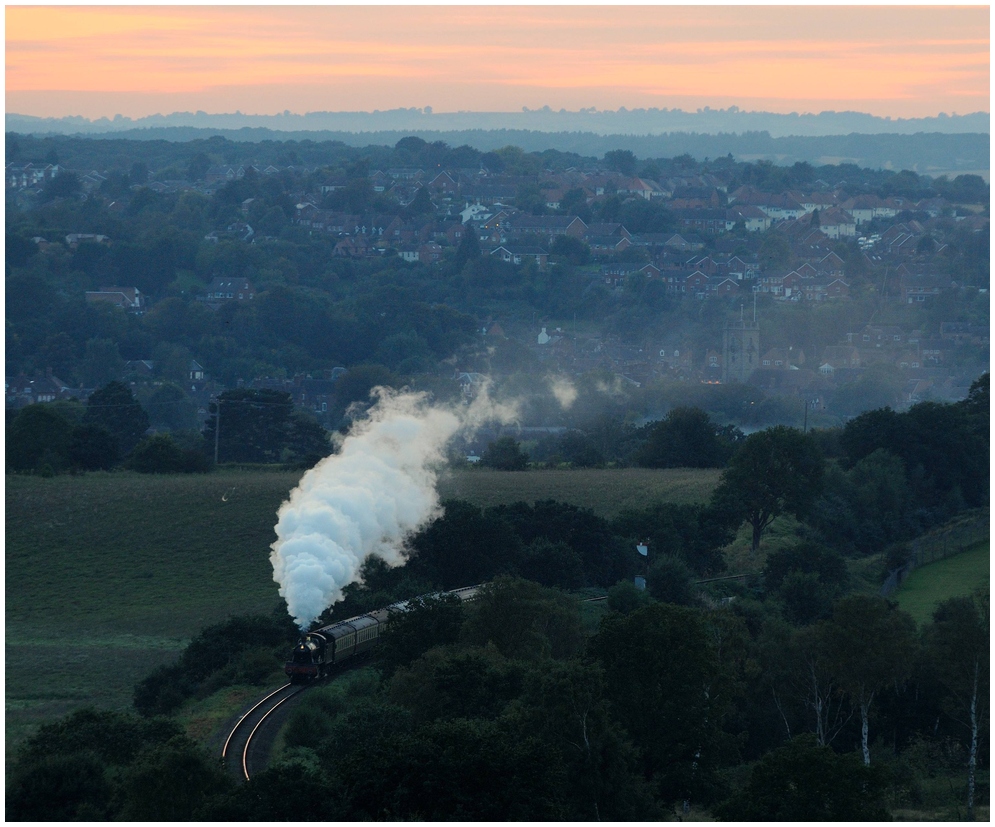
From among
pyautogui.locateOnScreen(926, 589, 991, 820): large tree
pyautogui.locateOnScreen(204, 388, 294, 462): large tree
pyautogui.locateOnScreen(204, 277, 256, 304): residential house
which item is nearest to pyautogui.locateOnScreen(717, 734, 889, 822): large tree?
pyautogui.locateOnScreen(926, 589, 991, 820): large tree

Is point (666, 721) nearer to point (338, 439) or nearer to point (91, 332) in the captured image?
point (338, 439)

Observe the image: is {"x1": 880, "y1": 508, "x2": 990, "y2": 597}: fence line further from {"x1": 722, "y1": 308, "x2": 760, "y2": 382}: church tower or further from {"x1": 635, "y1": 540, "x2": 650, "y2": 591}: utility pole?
{"x1": 722, "y1": 308, "x2": 760, "y2": 382}: church tower

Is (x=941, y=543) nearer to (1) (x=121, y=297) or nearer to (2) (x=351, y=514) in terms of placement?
(2) (x=351, y=514)

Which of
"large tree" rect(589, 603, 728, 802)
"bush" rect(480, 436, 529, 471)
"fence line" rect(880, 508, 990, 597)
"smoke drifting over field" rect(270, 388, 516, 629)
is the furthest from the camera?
"bush" rect(480, 436, 529, 471)

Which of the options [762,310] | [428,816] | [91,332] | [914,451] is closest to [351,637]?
[428,816]

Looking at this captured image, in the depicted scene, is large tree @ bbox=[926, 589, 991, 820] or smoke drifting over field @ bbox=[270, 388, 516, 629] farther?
smoke drifting over field @ bbox=[270, 388, 516, 629]

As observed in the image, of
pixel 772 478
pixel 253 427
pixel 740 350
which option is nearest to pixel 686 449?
pixel 772 478

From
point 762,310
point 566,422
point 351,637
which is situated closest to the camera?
point 351,637
